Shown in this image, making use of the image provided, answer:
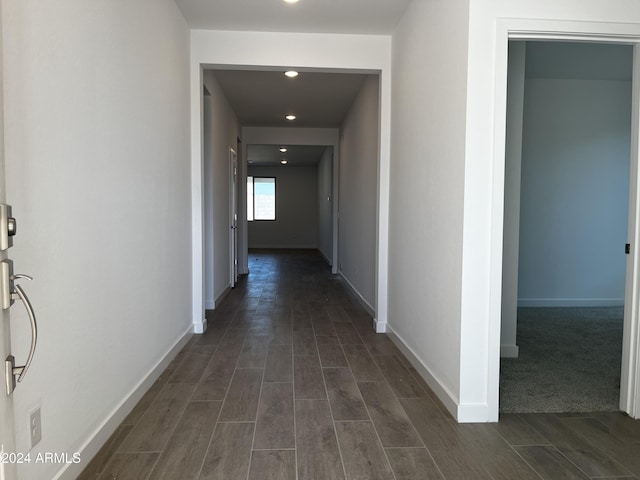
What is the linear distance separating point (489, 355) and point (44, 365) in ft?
6.71

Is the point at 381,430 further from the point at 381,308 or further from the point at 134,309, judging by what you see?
the point at 381,308

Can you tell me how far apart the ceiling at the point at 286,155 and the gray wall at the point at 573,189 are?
4997mm

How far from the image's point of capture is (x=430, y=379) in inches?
115

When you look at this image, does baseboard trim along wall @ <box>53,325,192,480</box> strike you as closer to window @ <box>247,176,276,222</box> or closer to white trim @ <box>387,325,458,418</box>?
white trim @ <box>387,325,458,418</box>

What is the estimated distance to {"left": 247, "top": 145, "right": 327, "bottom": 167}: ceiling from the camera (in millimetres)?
10328

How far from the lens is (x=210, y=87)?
5023 mm

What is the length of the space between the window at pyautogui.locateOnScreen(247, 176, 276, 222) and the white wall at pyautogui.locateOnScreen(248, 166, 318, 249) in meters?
0.13

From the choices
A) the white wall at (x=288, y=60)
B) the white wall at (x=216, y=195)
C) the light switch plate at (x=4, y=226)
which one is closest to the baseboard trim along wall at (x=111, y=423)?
the light switch plate at (x=4, y=226)

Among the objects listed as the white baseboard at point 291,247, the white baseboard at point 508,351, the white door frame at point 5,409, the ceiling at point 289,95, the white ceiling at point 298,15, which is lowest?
the white baseboard at point 291,247

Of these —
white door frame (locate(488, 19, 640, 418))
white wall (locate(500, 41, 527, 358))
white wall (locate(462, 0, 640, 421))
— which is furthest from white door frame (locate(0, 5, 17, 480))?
white wall (locate(500, 41, 527, 358))

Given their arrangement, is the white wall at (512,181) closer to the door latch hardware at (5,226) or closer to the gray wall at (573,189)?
the gray wall at (573,189)

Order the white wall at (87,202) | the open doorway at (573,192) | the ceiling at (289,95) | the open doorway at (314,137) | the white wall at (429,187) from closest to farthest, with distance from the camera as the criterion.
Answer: the white wall at (87,202) < the white wall at (429,187) < the open doorway at (314,137) < the ceiling at (289,95) < the open doorway at (573,192)

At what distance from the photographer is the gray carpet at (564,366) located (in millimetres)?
2680

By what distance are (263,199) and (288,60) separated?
34.4ft
